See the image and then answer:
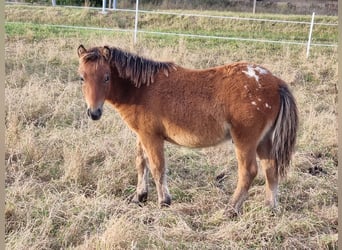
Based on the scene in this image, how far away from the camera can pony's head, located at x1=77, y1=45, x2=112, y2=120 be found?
358 cm

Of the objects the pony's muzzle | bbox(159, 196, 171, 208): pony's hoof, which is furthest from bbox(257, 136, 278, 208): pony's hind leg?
the pony's muzzle

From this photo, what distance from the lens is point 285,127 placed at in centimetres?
372

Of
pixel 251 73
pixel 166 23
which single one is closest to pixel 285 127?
pixel 251 73

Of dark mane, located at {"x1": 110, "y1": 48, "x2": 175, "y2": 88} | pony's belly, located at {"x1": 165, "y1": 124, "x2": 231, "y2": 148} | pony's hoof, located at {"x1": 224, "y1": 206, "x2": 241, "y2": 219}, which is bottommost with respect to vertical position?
pony's hoof, located at {"x1": 224, "y1": 206, "x2": 241, "y2": 219}

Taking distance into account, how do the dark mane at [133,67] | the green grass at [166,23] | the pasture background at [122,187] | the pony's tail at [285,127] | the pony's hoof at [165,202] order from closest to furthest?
the pasture background at [122,187]
the pony's tail at [285,127]
the dark mane at [133,67]
the pony's hoof at [165,202]
the green grass at [166,23]

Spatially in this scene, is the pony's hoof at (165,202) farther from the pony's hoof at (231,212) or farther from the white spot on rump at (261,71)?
the white spot on rump at (261,71)

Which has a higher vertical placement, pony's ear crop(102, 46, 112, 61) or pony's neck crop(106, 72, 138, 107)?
pony's ear crop(102, 46, 112, 61)

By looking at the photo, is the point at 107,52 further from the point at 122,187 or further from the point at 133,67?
the point at 122,187

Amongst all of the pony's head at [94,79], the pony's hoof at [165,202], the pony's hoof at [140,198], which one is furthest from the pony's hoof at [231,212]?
the pony's head at [94,79]

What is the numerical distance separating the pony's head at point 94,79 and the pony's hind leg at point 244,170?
1259mm

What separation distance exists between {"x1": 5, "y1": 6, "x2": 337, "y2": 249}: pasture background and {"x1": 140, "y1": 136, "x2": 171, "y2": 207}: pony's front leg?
135mm

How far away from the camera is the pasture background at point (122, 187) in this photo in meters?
3.39

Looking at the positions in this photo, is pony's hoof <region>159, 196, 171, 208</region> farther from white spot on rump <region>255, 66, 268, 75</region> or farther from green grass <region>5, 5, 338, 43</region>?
green grass <region>5, 5, 338, 43</region>

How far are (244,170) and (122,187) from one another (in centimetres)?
128
